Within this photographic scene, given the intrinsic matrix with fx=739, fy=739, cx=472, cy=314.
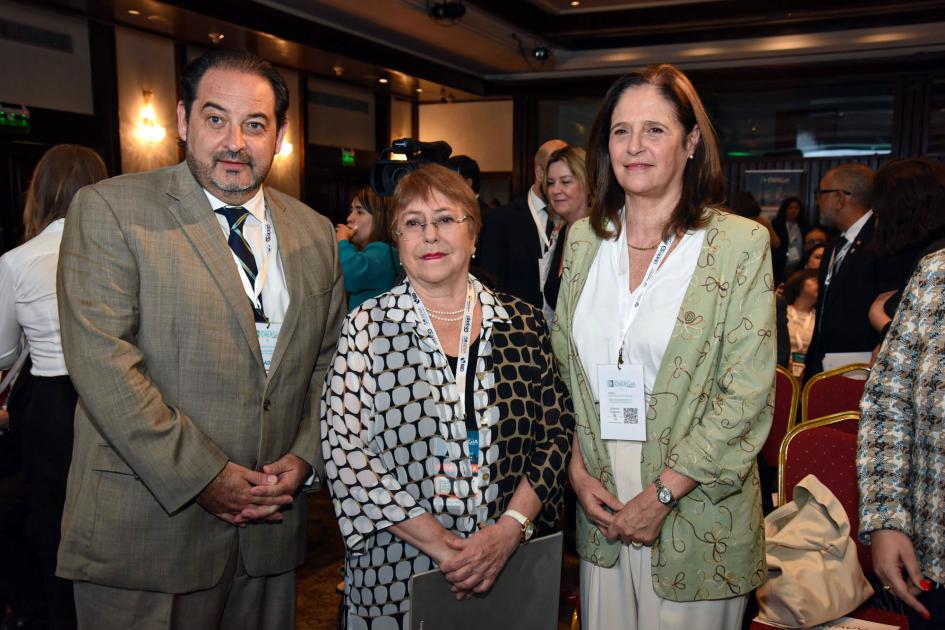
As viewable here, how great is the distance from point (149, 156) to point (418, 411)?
21.6 feet

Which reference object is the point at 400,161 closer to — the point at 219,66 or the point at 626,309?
the point at 219,66

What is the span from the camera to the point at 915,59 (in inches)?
349

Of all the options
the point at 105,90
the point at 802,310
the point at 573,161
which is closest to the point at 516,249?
the point at 573,161

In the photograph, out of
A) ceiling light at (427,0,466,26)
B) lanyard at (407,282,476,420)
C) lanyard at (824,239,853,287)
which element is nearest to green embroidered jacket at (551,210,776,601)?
lanyard at (407,282,476,420)

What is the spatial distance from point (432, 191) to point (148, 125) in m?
6.39

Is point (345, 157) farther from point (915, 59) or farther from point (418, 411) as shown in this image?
point (418, 411)

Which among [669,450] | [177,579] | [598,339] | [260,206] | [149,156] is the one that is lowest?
[177,579]

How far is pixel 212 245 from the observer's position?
169cm

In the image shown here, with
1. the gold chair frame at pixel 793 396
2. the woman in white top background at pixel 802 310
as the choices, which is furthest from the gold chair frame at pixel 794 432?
the woman in white top background at pixel 802 310

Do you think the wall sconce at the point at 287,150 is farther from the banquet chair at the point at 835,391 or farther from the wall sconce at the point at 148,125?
the banquet chair at the point at 835,391

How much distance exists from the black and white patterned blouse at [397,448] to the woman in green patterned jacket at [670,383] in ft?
0.69

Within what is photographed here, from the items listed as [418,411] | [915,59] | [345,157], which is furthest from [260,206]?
[915,59]

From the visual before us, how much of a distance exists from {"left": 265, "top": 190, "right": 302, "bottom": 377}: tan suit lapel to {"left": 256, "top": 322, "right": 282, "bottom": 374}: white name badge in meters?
0.02

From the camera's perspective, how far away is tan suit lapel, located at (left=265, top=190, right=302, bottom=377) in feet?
5.70
